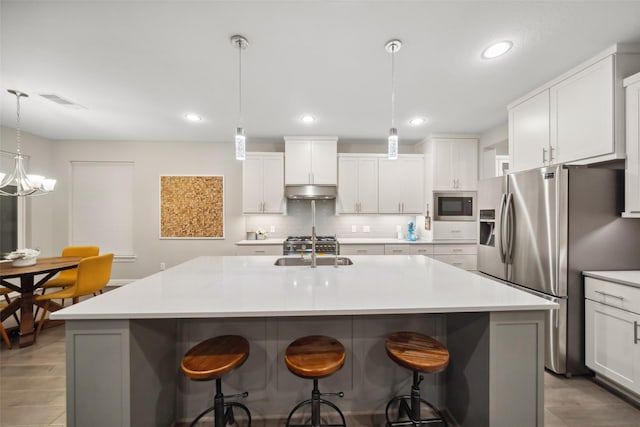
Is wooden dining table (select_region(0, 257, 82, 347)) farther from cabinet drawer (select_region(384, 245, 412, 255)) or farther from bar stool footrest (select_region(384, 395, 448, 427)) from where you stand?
cabinet drawer (select_region(384, 245, 412, 255))

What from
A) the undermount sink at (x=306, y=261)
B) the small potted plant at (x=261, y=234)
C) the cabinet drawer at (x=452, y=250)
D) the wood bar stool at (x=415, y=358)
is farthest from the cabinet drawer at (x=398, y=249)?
the wood bar stool at (x=415, y=358)

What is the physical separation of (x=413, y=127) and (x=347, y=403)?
3.50 metres

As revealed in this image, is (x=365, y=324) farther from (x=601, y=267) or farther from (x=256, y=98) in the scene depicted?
(x=256, y=98)

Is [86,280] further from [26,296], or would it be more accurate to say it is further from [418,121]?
[418,121]

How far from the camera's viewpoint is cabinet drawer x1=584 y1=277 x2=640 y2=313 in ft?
5.83

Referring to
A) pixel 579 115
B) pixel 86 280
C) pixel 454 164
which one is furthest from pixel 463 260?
pixel 86 280

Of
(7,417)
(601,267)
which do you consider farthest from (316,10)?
(7,417)

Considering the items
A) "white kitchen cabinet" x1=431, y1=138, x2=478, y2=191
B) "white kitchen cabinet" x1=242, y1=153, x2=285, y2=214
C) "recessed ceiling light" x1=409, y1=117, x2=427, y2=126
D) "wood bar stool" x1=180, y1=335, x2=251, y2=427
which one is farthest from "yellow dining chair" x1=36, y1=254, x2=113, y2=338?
"white kitchen cabinet" x1=431, y1=138, x2=478, y2=191

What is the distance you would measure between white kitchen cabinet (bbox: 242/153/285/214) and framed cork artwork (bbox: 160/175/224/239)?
0.82 metres

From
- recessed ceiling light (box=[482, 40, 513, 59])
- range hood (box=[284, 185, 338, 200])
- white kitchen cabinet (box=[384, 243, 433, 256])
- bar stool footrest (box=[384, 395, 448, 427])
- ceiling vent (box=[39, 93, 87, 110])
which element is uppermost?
recessed ceiling light (box=[482, 40, 513, 59])

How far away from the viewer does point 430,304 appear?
1.26 metres

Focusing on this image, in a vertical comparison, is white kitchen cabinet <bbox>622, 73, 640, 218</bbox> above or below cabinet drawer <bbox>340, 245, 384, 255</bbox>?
above

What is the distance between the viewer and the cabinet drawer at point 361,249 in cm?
400

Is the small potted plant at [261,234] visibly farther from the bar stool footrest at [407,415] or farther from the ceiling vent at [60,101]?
the bar stool footrest at [407,415]
